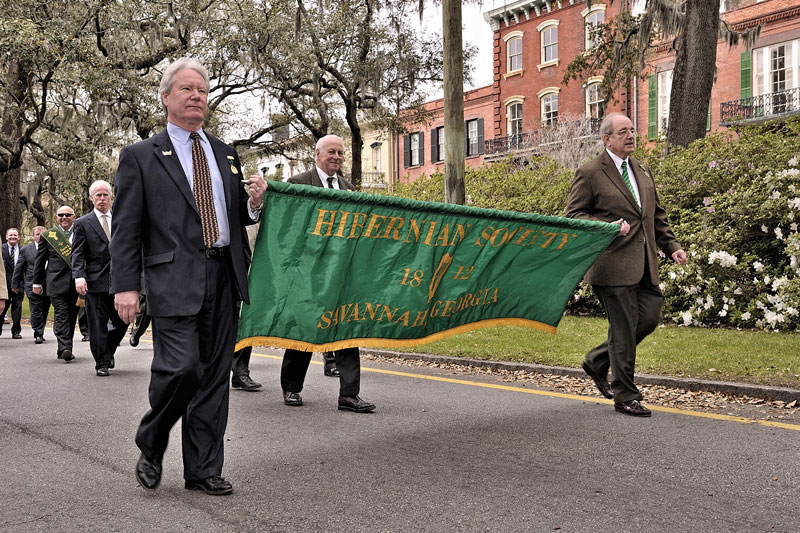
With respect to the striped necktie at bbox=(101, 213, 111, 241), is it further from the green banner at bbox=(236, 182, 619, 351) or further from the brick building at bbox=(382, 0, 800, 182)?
the brick building at bbox=(382, 0, 800, 182)

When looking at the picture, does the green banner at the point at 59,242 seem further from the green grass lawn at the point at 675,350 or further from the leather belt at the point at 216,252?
the leather belt at the point at 216,252

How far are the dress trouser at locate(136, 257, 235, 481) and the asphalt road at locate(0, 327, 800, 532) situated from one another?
0.24 meters

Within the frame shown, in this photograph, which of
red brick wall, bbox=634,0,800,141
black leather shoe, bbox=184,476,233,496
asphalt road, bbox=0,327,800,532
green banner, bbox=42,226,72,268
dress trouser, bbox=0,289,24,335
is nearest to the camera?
asphalt road, bbox=0,327,800,532

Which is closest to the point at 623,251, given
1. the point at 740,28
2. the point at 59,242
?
the point at 59,242

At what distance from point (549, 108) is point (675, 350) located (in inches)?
1105

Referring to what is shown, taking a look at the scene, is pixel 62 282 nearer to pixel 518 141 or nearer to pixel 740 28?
pixel 740 28

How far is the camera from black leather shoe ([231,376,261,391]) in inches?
303

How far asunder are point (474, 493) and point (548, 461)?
2.53 feet

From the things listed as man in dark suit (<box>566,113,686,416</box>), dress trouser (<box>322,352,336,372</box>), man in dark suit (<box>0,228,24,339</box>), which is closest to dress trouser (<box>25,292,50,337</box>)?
man in dark suit (<box>0,228,24,339</box>)

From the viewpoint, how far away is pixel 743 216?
11266 millimetres

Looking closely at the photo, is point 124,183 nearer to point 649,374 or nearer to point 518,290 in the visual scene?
point 518,290


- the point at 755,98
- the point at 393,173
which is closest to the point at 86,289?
the point at 755,98

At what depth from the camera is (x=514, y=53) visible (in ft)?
125

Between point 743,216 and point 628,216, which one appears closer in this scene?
point 628,216
